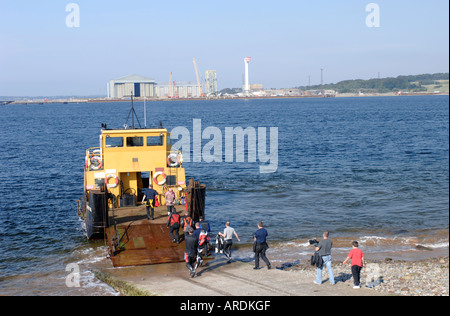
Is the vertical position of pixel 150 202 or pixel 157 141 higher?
pixel 157 141

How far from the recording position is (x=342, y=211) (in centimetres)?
2842

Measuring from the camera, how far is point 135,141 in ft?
75.0

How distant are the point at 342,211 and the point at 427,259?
906cm

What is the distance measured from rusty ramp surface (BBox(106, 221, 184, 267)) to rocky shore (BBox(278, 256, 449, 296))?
3.93m

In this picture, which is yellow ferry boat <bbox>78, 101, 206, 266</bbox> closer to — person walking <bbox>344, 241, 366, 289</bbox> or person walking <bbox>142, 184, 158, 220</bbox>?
person walking <bbox>142, 184, 158, 220</bbox>

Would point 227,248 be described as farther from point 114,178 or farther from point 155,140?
point 155,140

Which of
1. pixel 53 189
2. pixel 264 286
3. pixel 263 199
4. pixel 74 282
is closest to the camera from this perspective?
pixel 264 286

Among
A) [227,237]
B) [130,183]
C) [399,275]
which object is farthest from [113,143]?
[399,275]

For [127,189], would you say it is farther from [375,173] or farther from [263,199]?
[375,173]

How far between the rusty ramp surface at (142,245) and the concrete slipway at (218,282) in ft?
1.18

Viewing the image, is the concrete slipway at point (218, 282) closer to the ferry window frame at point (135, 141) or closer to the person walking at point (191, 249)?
the person walking at point (191, 249)

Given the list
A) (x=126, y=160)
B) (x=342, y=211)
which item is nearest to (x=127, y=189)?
(x=126, y=160)

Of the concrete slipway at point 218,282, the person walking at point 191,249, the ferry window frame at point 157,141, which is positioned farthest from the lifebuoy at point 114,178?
the person walking at point 191,249

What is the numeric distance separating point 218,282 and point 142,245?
416 centimetres
